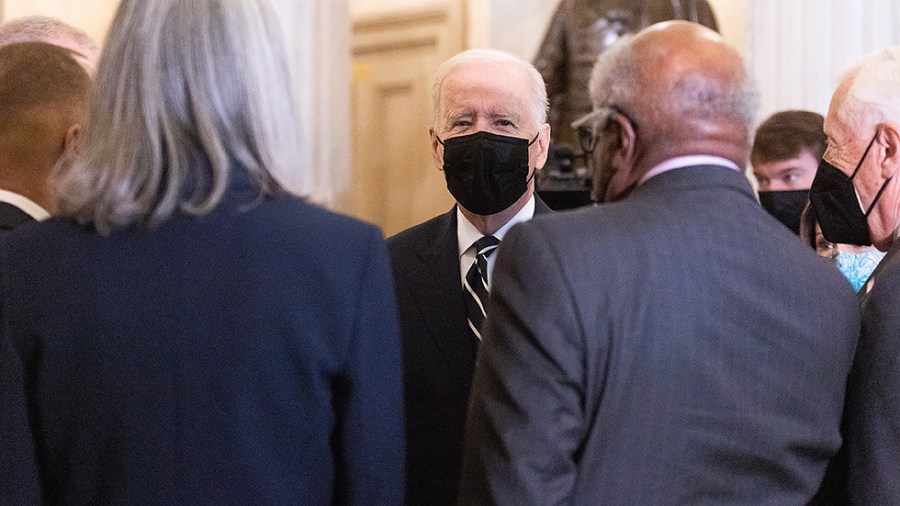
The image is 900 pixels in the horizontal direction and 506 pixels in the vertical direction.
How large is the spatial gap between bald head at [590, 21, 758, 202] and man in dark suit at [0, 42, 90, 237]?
3.33 feet

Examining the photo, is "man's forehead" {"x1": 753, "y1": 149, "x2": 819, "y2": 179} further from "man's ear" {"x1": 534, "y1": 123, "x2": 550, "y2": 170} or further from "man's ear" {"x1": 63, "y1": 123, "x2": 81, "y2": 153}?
"man's ear" {"x1": 63, "y1": 123, "x2": 81, "y2": 153}

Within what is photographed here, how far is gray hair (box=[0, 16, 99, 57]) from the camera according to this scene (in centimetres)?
269

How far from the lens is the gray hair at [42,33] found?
2.69m

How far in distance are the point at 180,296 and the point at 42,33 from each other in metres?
1.28

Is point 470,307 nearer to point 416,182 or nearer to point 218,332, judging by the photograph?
point 218,332

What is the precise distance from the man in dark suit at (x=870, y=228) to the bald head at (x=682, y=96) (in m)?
0.44

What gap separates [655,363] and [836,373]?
371 mm

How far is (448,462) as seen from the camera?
252cm

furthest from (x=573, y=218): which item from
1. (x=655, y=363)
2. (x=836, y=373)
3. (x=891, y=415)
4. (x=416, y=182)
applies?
(x=416, y=182)

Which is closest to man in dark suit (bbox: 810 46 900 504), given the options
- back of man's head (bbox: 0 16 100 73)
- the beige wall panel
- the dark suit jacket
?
the dark suit jacket

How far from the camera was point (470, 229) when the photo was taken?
2764 mm

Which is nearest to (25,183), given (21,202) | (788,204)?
(21,202)

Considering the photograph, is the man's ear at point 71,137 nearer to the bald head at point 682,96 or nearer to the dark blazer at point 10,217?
the dark blazer at point 10,217

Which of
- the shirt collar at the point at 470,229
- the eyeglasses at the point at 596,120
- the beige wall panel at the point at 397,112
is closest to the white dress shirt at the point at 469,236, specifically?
the shirt collar at the point at 470,229
